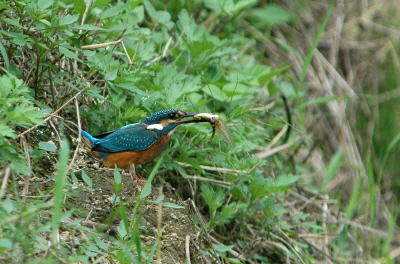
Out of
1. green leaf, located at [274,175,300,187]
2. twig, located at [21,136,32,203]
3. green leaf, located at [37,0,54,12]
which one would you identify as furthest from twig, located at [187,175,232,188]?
green leaf, located at [37,0,54,12]

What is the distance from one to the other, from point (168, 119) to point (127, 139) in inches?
10.6

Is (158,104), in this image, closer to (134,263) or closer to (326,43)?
(134,263)

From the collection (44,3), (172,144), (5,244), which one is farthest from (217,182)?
(5,244)

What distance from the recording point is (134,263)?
2.38m

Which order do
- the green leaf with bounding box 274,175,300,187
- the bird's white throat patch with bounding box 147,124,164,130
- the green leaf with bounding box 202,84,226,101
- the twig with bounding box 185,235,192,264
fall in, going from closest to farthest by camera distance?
1. the twig with bounding box 185,235,192,264
2. the bird's white throat patch with bounding box 147,124,164,130
3. the green leaf with bounding box 274,175,300,187
4. the green leaf with bounding box 202,84,226,101

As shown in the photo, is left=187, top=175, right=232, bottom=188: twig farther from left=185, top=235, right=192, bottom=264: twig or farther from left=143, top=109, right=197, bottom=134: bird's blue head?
left=185, top=235, right=192, bottom=264: twig

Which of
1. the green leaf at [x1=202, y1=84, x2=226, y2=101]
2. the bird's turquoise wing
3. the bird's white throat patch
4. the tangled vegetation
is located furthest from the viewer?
the green leaf at [x1=202, y1=84, x2=226, y2=101]

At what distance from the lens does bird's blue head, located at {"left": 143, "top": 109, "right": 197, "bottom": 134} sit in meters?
3.37

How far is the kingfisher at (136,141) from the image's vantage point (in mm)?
3248

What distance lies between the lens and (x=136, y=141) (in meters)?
3.28

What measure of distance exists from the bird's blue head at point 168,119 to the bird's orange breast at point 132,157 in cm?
7

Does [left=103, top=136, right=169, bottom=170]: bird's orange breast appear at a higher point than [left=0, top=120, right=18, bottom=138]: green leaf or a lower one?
lower

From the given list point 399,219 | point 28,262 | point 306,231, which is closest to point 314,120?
point 399,219

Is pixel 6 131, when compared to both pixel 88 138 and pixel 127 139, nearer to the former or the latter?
pixel 88 138
